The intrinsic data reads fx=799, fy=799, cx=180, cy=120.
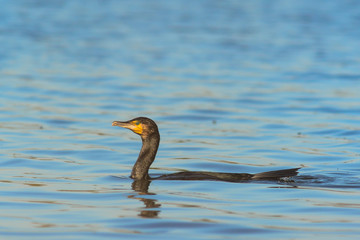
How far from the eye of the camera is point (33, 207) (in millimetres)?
9570

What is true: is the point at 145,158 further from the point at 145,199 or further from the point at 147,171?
the point at 145,199

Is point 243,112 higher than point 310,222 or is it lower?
higher

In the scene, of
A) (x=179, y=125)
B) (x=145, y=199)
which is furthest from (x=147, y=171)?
(x=179, y=125)

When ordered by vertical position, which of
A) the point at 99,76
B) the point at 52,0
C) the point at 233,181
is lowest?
the point at 233,181

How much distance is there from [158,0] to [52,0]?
7.87 metres

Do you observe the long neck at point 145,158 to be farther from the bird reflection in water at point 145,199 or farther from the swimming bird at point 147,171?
the bird reflection in water at point 145,199

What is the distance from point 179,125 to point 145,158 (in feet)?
19.5

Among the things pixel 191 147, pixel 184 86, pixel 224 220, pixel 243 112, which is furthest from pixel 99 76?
pixel 224 220

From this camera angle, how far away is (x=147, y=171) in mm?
11953

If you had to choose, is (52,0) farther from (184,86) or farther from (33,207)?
(33,207)

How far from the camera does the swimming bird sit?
11227 mm

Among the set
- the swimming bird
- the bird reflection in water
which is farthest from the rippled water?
the swimming bird

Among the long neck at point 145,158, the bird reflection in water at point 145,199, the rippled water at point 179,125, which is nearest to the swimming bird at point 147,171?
the long neck at point 145,158

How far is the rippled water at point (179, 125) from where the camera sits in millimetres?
9008
